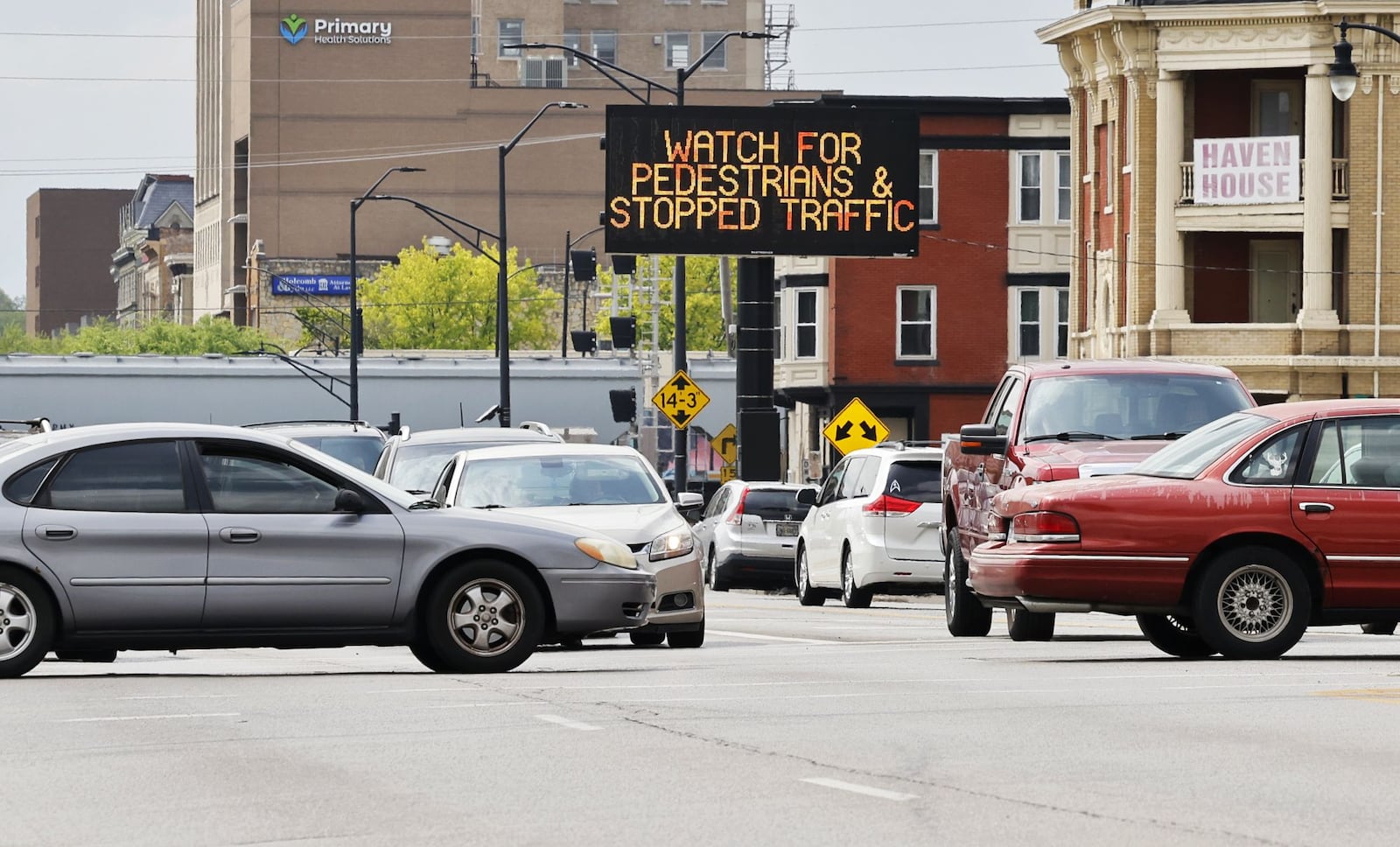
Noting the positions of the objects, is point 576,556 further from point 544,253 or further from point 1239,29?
point 544,253

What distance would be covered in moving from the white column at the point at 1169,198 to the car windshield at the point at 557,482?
32.5m

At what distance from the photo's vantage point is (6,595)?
1423 centimetres

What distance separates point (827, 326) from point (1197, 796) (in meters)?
55.5

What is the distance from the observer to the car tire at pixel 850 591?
26.3 meters

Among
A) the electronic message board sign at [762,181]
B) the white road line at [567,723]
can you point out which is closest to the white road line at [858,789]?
the white road line at [567,723]

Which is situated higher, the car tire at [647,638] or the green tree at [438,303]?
the green tree at [438,303]

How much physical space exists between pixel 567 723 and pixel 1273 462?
5573 millimetres

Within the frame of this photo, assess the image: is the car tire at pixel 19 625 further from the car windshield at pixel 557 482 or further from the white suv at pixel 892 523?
the white suv at pixel 892 523

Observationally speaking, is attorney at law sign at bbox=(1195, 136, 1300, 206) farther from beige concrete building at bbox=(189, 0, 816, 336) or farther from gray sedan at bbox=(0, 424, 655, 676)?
beige concrete building at bbox=(189, 0, 816, 336)

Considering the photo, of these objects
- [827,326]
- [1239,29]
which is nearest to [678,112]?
[1239,29]

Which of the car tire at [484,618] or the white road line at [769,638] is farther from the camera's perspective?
the white road line at [769,638]

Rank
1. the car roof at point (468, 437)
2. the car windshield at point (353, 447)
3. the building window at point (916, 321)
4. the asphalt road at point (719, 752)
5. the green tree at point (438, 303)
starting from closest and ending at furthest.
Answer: the asphalt road at point (719, 752)
the car roof at point (468, 437)
the car windshield at point (353, 447)
the building window at point (916, 321)
the green tree at point (438, 303)

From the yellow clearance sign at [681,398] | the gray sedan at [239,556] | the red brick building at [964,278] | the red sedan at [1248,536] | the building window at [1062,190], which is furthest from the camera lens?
the building window at [1062,190]

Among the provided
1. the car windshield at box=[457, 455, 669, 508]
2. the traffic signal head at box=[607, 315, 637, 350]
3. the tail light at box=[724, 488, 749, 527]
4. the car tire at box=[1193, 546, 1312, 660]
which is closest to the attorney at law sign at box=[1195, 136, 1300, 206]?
the traffic signal head at box=[607, 315, 637, 350]
